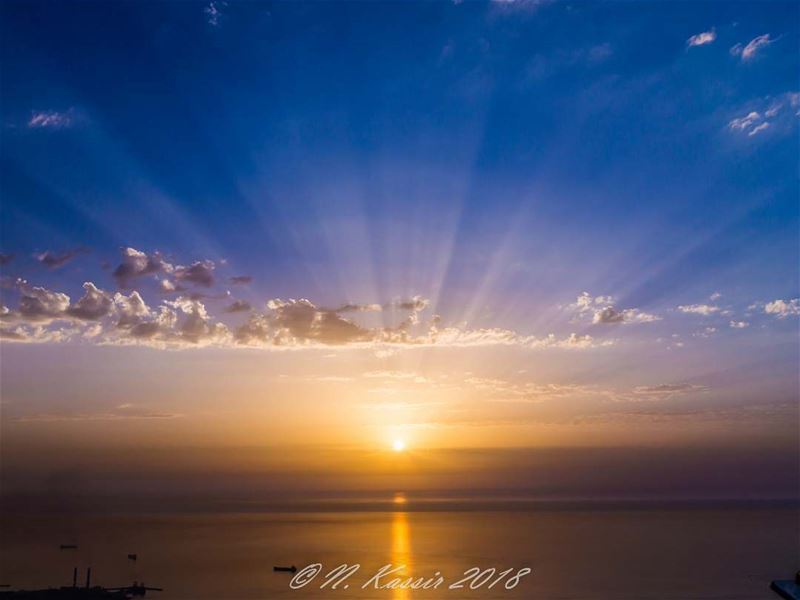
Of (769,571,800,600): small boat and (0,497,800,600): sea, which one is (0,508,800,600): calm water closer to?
(0,497,800,600): sea

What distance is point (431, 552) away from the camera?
10050 centimetres

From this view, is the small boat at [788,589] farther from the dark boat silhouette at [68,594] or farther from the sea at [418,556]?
the dark boat silhouette at [68,594]

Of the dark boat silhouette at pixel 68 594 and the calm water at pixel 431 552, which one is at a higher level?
the dark boat silhouette at pixel 68 594

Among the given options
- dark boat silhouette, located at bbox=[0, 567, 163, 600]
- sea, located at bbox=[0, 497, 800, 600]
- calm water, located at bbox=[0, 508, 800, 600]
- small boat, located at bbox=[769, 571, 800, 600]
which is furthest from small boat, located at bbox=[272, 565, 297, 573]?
small boat, located at bbox=[769, 571, 800, 600]

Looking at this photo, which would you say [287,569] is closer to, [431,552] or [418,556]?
[418,556]

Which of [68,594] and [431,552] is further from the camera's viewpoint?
[431,552]

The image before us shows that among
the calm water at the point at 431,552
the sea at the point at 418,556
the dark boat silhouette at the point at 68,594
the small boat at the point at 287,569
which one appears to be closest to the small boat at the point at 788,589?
the sea at the point at 418,556

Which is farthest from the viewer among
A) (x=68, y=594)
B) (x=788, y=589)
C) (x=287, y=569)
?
(x=287, y=569)

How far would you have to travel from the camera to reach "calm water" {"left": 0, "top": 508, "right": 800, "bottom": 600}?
71.4 metres

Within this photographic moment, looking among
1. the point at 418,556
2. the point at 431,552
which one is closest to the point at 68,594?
the point at 418,556

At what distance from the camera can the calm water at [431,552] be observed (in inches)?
2812

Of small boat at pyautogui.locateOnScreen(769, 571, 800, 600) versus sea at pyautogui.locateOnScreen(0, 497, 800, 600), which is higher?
small boat at pyautogui.locateOnScreen(769, 571, 800, 600)

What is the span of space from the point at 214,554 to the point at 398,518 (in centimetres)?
8173

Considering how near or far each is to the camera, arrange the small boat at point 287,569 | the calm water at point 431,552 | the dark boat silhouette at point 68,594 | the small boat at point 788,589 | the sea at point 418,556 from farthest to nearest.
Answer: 1. the small boat at point 287,569
2. the calm water at point 431,552
3. the sea at point 418,556
4. the dark boat silhouette at point 68,594
5. the small boat at point 788,589
